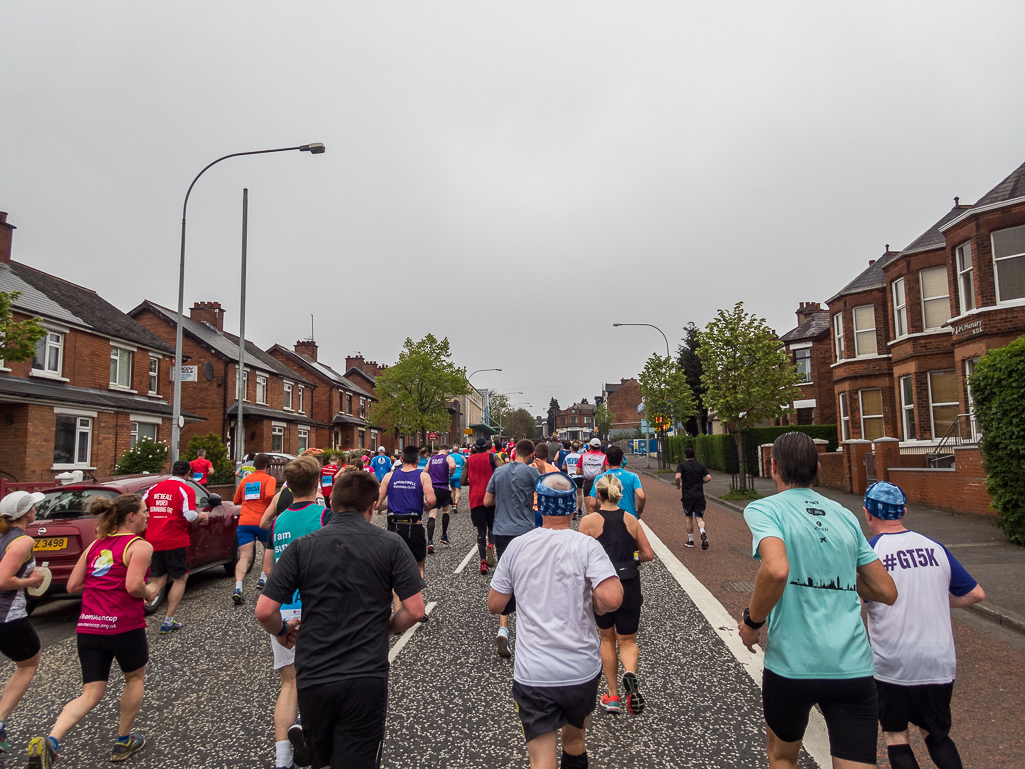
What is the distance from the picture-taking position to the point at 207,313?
125 ft

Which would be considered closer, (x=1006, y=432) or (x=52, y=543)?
(x=52, y=543)

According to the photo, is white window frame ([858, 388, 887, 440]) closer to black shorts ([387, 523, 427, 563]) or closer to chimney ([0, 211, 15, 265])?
black shorts ([387, 523, 427, 563])

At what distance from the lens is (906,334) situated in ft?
69.9

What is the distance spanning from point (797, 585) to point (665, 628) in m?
3.99

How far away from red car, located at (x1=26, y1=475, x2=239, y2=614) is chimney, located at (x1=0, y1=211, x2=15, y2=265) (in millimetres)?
21133

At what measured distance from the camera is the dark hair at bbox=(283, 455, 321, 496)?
163 inches

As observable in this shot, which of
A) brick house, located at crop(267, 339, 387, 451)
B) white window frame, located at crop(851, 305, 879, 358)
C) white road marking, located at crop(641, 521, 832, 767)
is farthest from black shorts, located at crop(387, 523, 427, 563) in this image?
brick house, located at crop(267, 339, 387, 451)

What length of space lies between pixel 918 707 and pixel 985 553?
8.80m

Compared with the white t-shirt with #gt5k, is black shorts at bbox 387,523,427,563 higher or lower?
lower

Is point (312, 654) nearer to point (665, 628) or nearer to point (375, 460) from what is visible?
point (665, 628)

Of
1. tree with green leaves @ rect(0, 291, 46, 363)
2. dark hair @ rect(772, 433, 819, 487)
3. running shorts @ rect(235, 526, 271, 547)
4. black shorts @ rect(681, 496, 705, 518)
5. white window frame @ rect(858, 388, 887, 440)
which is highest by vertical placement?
tree with green leaves @ rect(0, 291, 46, 363)

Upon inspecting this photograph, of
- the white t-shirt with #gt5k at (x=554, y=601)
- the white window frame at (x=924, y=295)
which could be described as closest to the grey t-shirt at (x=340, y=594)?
the white t-shirt with #gt5k at (x=554, y=601)

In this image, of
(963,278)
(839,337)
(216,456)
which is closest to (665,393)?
(839,337)

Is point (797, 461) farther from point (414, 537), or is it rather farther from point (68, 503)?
point (68, 503)
